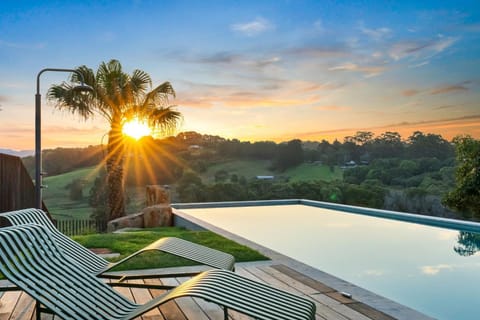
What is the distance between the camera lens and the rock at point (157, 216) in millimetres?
11750

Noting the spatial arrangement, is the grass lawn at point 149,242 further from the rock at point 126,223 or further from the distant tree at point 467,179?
the distant tree at point 467,179

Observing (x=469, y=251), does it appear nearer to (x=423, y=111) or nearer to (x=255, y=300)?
(x=255, y=300)

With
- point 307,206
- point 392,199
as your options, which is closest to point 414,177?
point 392,199

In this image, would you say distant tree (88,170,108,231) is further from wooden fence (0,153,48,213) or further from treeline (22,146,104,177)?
wooden fence (0,153,48,213)

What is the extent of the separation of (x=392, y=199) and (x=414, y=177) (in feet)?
4.92

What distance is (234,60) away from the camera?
1412cm

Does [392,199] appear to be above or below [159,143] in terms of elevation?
below

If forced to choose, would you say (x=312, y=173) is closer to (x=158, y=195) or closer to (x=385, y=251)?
(x=158, y=195)

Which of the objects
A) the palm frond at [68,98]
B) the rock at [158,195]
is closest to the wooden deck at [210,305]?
the rock at [158,195]

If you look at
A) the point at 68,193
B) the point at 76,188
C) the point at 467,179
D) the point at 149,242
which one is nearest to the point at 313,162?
the point at 467,179

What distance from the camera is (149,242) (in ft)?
24.8

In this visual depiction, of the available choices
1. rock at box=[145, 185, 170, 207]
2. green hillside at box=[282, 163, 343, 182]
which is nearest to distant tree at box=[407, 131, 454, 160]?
green hillside at box=[282, 163, 343, 182]

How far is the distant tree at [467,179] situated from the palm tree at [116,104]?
873 centimetres

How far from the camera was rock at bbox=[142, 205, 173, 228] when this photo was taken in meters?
11.8
